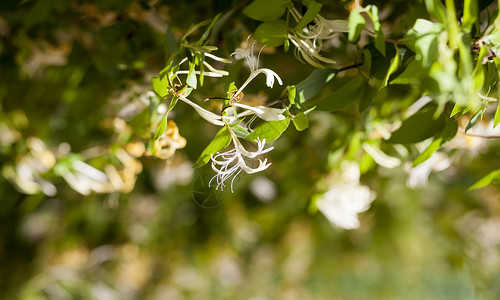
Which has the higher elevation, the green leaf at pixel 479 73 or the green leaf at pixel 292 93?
the green leaf at pixel 479 73

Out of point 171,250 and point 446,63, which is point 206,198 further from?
point 171,250

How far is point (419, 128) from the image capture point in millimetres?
235

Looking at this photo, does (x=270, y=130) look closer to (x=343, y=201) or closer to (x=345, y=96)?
(x=345, y=96)

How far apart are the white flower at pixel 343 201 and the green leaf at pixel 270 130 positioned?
20 cm

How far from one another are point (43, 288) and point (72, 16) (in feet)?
1.94

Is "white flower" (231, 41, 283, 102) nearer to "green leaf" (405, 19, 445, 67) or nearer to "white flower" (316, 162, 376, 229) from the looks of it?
"green leaf" (405, 19, 445, 67)

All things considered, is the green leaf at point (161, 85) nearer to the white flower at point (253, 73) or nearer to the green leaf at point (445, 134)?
the white flower at point (253, 73)

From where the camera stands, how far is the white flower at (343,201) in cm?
40

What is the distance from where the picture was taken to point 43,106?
0.57m

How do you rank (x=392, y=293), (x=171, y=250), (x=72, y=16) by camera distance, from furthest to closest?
(x=392, y=293) → (x=171, y=250) → (x=72, y=16)

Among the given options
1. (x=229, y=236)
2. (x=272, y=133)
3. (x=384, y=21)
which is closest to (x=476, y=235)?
(x=229, y=236)

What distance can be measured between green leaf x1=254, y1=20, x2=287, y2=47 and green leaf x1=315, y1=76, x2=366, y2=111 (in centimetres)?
4

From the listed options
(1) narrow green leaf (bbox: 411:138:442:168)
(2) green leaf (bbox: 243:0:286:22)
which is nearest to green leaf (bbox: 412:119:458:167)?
(1) narrow green leaf (bbox: 411:138:442:168)

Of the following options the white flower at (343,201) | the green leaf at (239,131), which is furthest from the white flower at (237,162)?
the white flower at (343,201)
